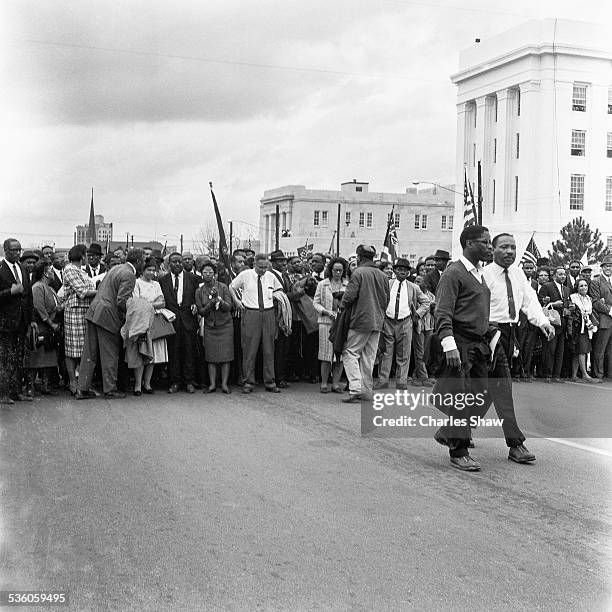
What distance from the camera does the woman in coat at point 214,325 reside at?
508 inches

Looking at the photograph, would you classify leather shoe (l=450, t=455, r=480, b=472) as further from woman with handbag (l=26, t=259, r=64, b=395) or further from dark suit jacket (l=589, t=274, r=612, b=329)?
dark suit jacket (l=589, t=274, r=612, b=329)

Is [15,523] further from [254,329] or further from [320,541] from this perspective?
[254,329]

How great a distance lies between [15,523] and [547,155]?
6601 centimetres

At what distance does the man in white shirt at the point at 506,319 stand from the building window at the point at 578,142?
62.4 meters

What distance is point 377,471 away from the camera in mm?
7926

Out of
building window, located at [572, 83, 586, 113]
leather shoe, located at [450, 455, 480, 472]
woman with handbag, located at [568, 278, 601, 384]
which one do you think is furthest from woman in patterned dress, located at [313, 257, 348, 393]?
building window, located at [572, 83, 586, 113]

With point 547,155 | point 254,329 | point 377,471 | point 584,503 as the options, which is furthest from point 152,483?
point 547,155

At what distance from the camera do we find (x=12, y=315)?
11.2 meters

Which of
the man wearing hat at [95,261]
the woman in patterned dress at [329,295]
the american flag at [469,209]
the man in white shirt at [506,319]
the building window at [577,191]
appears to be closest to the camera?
the man in white shirt at [506,319]

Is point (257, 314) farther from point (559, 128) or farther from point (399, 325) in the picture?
point (559, 128)

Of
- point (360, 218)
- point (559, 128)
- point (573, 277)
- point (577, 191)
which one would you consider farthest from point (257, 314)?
point (360, 218)

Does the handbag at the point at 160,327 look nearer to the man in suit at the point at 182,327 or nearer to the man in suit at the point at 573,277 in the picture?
the man in suit at the point at 182,327

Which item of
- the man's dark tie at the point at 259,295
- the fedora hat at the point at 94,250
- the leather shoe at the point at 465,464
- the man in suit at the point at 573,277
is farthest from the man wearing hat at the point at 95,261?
the man in suit at the point at 573,277

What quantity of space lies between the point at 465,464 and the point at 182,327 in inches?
235
